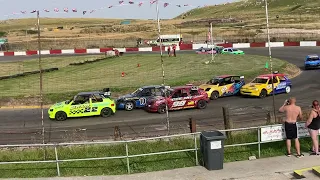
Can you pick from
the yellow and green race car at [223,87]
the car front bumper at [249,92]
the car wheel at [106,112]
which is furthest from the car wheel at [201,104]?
the car wheel at [106,112]

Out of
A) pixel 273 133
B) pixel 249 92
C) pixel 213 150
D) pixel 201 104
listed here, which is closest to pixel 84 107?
pixel 201 104

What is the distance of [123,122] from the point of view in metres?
20.7

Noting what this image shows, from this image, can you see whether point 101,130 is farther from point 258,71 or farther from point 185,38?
point 185,38

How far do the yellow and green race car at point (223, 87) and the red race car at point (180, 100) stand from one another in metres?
2.23

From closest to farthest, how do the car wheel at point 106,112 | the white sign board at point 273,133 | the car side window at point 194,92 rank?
the white sign board at point 273,133
the car wheel at point 106,112
the car side window at point 194,92

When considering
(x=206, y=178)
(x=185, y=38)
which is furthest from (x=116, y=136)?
(x=185, y=38)

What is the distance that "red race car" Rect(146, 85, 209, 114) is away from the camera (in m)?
22.4

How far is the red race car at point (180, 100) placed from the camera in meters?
22.4

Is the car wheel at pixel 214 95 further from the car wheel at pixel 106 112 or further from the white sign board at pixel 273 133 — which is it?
the white sign board at pixel 273 133

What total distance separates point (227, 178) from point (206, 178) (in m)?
0.58

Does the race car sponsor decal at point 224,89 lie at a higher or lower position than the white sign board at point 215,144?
higher

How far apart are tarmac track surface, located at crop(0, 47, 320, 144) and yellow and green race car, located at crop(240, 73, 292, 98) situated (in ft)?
1.39

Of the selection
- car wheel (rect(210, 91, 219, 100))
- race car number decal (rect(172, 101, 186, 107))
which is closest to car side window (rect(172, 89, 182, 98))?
race car number decal (rect(172, 101, 186, 107))

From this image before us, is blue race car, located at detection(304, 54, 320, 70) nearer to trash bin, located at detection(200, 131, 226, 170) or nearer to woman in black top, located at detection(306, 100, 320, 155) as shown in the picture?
woman in black top, located at detection(306, 100, 320, 155)
